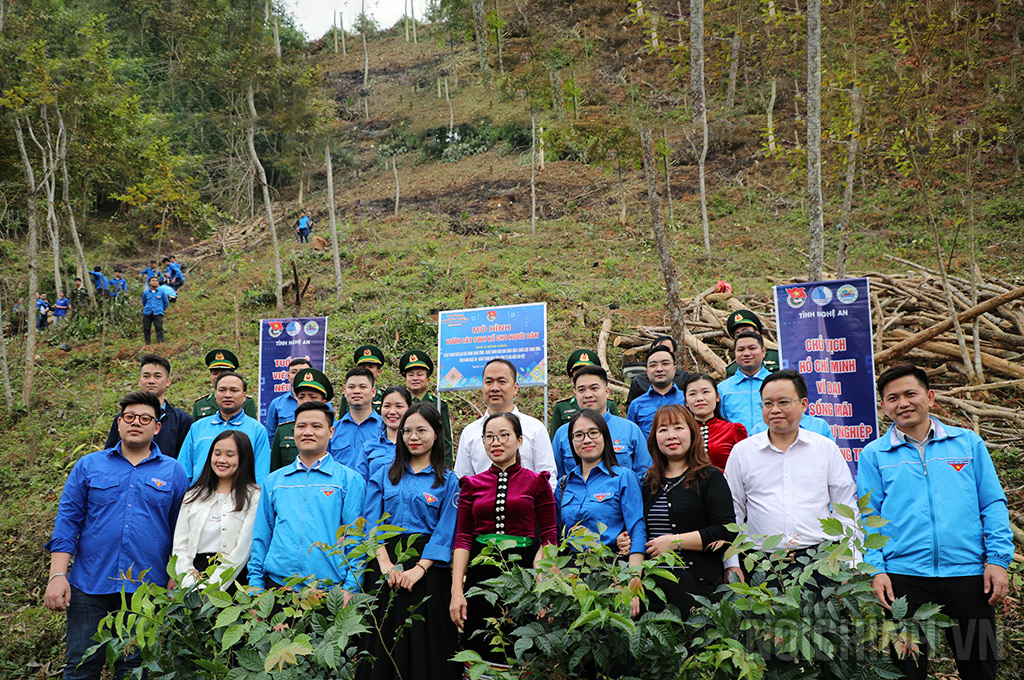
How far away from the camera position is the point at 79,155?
13.7 m

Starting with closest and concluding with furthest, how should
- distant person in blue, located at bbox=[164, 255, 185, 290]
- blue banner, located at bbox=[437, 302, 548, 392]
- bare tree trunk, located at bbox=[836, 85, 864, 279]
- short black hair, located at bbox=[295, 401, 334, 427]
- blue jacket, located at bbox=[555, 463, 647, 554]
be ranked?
blue jacket, located at bbox=[555, 463, 647, 554], short black hair, located at bbox=[295, 401, 334, 427], blue banner, located at bbox=[437, 302, 548, 392], bare tree trunk, located at bbox=[836, 85, 864, 279], distant person in blue, located at bbox=[164, 255, 185, 290]

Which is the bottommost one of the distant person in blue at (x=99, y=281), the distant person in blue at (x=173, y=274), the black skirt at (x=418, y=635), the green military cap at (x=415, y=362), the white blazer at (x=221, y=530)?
the black skirt at (x=418, y=635)

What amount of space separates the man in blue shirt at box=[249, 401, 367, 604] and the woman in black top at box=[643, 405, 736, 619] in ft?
5.23

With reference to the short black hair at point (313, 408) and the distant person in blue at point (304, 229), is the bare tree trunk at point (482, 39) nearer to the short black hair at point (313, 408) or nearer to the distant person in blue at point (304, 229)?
the distant person in blue at point (304, 229)

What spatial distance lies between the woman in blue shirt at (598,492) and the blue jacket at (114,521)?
227cm

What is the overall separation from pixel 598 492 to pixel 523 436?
713mm

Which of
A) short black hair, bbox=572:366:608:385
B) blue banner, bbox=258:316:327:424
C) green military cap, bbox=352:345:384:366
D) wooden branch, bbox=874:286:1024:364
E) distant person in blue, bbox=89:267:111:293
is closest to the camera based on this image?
short black hair, bbox=572:366:608:385

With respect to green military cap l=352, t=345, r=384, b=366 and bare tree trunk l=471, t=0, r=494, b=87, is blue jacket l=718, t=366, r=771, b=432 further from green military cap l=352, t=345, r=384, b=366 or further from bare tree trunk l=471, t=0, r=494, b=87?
bare tree trunk l=471, t=0, r=494, b=87

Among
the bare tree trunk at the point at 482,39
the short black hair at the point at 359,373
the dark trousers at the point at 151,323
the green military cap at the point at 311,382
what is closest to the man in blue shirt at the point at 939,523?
the short black hair at the point at 359,373

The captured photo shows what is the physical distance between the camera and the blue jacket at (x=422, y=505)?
346 cm

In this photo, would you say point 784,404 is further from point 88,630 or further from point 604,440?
point 88,630

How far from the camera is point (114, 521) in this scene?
358cm

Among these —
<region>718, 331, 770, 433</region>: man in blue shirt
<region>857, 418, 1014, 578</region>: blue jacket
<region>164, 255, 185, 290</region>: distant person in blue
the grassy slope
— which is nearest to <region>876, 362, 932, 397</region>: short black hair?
<region>857, 418, 1014, 578</region>: blue jacket

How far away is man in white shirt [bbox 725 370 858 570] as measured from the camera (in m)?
3.22
